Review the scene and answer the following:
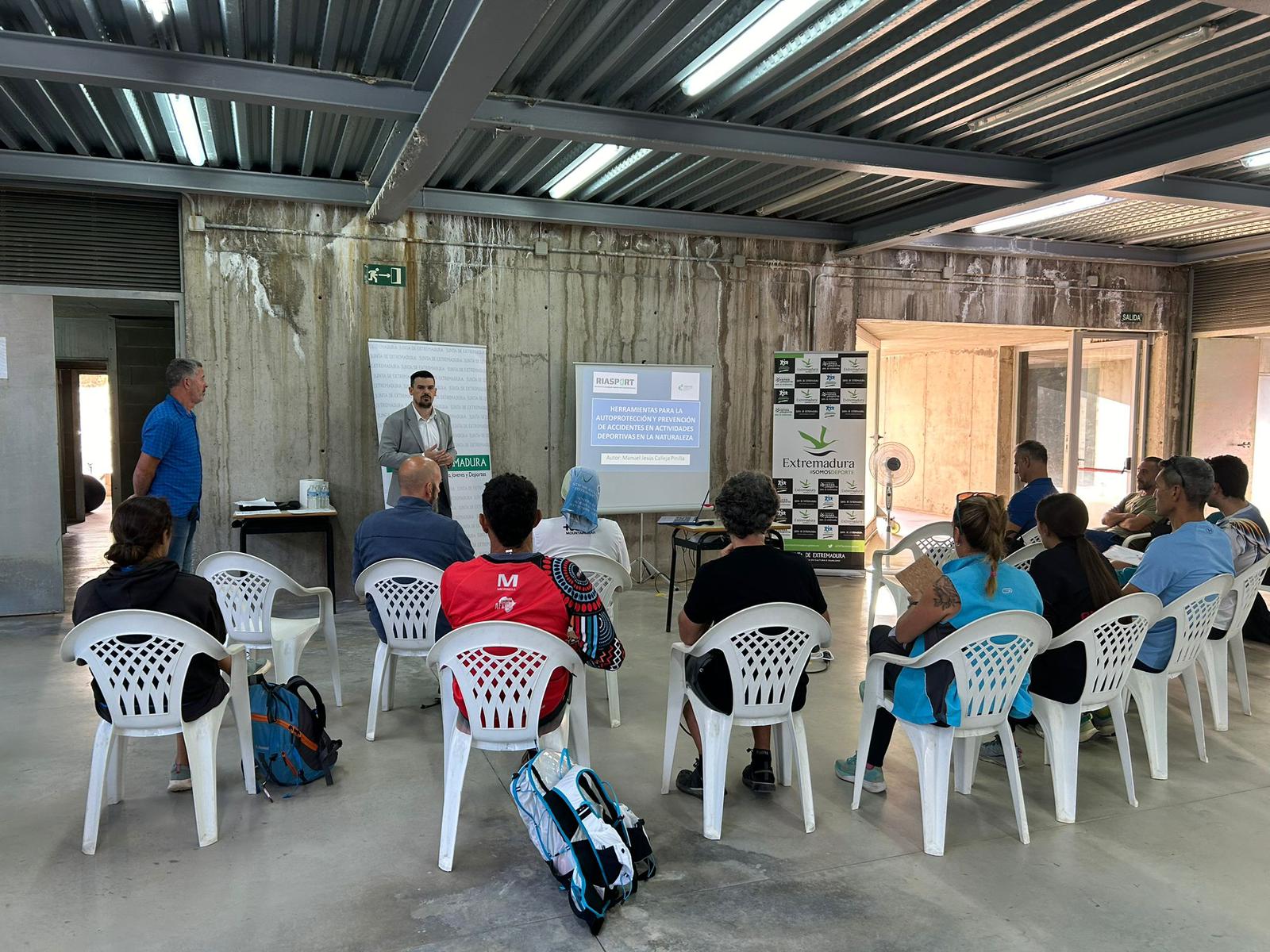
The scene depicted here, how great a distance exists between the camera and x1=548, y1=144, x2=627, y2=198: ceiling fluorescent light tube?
19.6ft

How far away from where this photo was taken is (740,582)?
10.0 feet

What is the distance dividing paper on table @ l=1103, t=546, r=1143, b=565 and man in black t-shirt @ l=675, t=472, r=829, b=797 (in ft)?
8.02

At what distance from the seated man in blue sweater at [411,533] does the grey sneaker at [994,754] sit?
2.41 meters

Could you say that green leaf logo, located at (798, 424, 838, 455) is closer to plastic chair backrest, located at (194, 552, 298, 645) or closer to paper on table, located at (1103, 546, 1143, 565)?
paper on table, located at (1103, 546, 1143, 565)

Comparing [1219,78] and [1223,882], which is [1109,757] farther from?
[1219,78]

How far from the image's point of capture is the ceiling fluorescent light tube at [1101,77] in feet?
13.5

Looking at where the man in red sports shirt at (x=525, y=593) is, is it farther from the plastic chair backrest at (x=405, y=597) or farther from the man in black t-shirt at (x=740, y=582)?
the plastic chair backrest at (x=405, y=597)

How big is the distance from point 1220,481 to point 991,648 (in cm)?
290

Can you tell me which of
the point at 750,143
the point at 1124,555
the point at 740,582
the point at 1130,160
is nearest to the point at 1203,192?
the point at 1130,160

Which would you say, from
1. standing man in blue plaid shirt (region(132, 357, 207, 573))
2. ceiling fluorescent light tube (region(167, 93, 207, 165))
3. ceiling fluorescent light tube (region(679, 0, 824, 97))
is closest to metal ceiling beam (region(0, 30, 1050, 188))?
ceiling fluorescent light tube (region(679, 0, 824, 97))

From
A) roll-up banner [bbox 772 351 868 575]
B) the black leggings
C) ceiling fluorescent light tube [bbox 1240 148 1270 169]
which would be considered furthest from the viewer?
roll-up banner [bbox 772 351 868 575]

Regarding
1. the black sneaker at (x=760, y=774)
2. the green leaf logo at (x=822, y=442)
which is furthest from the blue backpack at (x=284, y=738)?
the green leaf logo at (x=822, y=442)

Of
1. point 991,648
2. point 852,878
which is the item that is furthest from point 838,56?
point 852,878

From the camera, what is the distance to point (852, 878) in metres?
2.75
